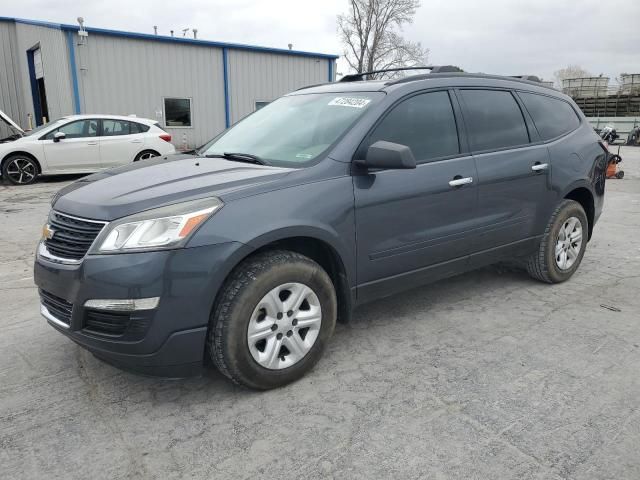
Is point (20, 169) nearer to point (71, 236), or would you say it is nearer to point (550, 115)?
point (71, 236)

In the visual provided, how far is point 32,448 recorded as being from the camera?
7.97ft

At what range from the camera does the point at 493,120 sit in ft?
13.3

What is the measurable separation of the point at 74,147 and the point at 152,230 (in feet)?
34.6

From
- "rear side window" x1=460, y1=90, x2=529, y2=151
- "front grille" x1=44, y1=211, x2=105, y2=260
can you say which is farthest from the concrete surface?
"rear side window" x1=460, y1=90, x2=529, y2=151

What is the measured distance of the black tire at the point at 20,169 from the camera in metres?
11.3

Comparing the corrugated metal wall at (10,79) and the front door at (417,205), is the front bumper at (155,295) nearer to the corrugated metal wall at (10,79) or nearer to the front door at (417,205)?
the front door at (417,205)

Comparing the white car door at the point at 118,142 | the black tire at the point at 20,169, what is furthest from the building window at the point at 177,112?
the black tire at the point at 20,169

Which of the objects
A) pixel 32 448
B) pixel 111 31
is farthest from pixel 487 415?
pixel 111 31

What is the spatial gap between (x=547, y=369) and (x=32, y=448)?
2.79 metres

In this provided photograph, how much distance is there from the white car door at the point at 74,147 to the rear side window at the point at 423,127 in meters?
10.2

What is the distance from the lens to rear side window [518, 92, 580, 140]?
444cm

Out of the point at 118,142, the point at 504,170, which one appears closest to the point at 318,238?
the point at 504,170

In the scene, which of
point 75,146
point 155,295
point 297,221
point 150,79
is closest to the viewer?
point 155,295

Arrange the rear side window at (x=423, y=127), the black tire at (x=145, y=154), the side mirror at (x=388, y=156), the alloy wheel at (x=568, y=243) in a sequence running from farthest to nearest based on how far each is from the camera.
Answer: the black tire at (x=145, y=154) < the alloy wheel at (x=568, y=243) < the rear side window at (x=423, y=127) < the side mirror at (x=388, y=156)
